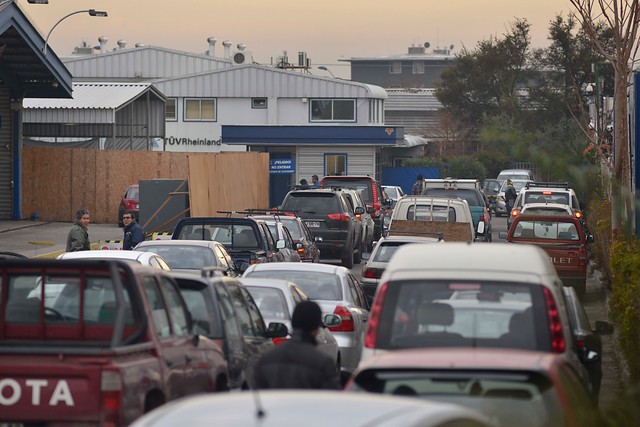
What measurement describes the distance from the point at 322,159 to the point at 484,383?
54.6 m

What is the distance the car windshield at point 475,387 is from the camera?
21.3ft

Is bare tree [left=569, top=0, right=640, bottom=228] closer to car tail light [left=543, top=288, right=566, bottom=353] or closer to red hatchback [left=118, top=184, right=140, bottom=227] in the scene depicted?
car tail light [left=543, top=288, right=566, bottom=353]

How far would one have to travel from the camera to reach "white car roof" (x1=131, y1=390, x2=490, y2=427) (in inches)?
175

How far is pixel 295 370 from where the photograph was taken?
7.79m

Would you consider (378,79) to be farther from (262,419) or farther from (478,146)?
(262,419)

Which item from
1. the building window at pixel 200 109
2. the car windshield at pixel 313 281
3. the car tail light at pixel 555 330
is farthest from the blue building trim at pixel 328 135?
the car tail light at pixel 555 330

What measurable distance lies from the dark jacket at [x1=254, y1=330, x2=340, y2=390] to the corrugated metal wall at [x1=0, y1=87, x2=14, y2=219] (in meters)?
36.0

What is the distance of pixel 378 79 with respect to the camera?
16588 centimetres

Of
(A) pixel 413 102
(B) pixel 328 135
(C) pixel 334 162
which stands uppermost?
(A) pixel 413 102

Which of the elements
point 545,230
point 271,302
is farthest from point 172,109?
point 271,302

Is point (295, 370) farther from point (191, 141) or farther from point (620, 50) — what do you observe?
point (191, 141)

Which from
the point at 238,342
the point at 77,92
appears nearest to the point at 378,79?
the point at 77,92

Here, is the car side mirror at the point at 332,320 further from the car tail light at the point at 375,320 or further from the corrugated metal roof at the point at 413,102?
the corrugated metal roof at the point at 413,102

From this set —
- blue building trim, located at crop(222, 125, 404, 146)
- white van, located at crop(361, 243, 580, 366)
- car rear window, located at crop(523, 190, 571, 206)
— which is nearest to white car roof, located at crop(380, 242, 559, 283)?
white van, located at crop(361, 243, 580, 366)
